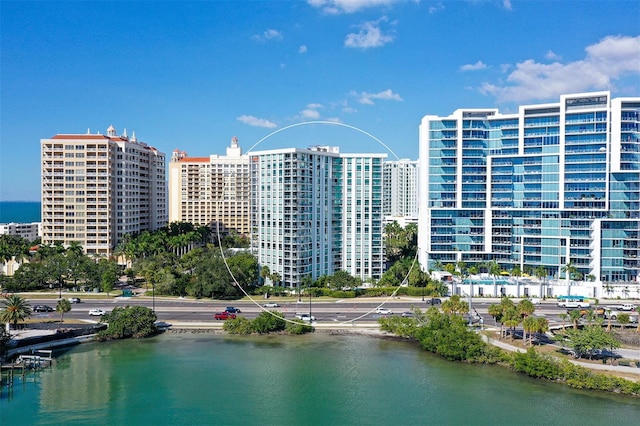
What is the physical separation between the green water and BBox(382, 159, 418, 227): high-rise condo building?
70.8 metres

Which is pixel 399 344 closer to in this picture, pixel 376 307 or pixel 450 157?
pixel 376 307

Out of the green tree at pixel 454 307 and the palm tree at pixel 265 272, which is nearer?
the green tree at pixel 454 307

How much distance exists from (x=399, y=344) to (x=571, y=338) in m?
9.96

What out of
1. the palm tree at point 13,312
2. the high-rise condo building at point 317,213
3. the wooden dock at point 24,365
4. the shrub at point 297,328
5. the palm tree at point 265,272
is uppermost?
the high-rise condo building at point 317,213

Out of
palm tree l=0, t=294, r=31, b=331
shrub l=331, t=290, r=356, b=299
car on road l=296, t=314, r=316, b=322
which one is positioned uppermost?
palm tree l=0, t=294, r=31, b=331

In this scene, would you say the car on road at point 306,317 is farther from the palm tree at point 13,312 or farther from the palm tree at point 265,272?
the palm tree at point 13,312

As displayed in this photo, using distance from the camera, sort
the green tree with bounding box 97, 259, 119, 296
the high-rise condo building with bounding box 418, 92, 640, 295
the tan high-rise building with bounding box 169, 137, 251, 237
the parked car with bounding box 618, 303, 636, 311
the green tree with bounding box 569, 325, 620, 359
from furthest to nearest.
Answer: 1. the tan high-rise building with bounding box 169, 137, 251, 237
2. the high-rise condo building with bounding box 418, 92, 640, 295
3. the green tree with bounding box 97, 259, 119, 296
4. the parked car with bounding box 618, 303, 636, 311
5. the green tree with bounding box 569, 325, 620, 359

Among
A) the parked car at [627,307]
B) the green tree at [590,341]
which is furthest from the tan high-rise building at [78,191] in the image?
the parked car at [627,307]

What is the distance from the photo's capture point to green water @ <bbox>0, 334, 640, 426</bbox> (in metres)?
22.8


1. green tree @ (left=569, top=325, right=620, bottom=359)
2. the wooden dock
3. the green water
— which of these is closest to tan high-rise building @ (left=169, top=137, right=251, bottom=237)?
the green water

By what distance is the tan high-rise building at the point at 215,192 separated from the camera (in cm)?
8475

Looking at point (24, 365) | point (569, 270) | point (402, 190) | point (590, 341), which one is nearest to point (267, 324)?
point (24, 365)

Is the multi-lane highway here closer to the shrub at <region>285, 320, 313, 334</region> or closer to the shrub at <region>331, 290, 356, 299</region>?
the shrub at <region>331, 290, 356, 299</region>

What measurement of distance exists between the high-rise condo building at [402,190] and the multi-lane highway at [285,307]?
56810mm
